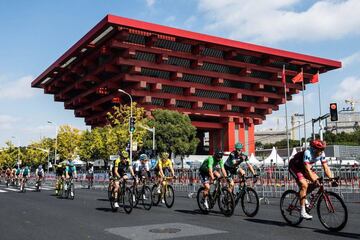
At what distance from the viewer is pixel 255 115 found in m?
80.7

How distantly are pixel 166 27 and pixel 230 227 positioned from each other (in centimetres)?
5553

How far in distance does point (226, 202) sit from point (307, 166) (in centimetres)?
324

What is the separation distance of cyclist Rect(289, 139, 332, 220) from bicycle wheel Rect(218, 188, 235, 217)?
2.41 metres

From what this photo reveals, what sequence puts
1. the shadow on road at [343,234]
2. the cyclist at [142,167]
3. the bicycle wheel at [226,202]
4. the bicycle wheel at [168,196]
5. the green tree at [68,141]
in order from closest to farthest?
the shadow on road at [343,234] < the bicycle wheel at [226,202] < the bicycle wheel at [168,196] < the cyclist at [142,167] < the green tree at [68,141]

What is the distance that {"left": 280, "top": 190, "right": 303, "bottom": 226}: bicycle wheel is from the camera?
8.82 meters

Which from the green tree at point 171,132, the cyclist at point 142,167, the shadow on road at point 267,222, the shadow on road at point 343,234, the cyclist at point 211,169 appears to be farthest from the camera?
the green tree at point 171,132

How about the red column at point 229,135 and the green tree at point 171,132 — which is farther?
the red column at point 229,135

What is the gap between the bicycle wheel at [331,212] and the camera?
26.2 ft

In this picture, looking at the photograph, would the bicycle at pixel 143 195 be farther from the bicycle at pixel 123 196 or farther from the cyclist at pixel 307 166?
the cyclist at pixel 307 166

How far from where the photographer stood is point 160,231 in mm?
8664

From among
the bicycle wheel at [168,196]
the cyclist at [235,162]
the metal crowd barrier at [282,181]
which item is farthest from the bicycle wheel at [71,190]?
the cyclist at [235,162]

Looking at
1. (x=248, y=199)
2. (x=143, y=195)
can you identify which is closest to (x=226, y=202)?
(x=248, y=199)

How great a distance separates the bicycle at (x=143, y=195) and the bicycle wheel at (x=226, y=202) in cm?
277

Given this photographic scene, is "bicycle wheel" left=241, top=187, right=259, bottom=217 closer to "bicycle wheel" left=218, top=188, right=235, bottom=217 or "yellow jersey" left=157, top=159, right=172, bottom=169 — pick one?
"bicycle wheel" left=218, top=188, right=235, bottom=217
